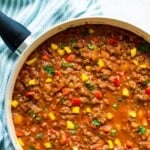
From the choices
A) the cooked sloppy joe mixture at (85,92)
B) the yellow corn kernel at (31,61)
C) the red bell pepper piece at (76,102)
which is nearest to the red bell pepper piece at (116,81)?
the cooked sloppy joe mixture at (85,92)

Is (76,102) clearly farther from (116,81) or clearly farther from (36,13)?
(36,13)

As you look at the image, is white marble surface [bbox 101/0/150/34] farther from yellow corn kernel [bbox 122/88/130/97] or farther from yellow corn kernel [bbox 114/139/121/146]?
yellow corn kernel [bbox 114/139/121/146]

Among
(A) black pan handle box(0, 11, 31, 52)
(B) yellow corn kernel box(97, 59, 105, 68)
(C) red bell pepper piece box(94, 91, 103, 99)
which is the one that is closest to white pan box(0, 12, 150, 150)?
(A) black pan handle box(0, 11, 31, 52)

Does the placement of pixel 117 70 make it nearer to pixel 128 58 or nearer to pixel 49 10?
pixel 128 58

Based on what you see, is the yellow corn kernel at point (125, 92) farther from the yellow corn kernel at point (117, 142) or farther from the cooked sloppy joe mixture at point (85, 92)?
the yellow corn kernel at point (117, 142)

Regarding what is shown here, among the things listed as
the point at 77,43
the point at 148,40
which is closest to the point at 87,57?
the point at 77,43

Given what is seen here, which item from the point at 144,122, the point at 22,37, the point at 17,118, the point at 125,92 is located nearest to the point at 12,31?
the point at 22,37
